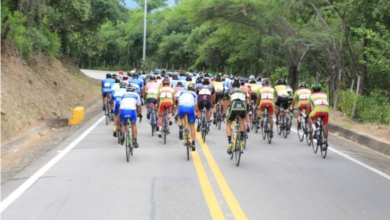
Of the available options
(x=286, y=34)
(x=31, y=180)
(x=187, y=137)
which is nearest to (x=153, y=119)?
(x=187, y=137)

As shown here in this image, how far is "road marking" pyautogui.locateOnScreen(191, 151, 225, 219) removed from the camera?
6.50m

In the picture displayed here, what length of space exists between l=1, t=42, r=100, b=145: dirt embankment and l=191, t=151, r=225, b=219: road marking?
20.7 ft

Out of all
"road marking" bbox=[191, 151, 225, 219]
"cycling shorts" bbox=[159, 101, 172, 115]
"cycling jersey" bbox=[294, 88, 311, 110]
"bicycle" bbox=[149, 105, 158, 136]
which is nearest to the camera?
"road marking" bbox=[191, 151, 225, 219]

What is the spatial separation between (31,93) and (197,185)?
1355 cm

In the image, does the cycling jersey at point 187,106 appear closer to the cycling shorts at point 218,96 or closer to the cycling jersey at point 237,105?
the cycling jersey at point 237,105

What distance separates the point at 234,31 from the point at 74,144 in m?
19.8

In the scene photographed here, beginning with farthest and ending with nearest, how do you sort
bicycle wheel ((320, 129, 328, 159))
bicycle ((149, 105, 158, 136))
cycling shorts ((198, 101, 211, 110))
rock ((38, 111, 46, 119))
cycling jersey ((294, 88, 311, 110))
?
rock ((38, 111, 46, 119)) < bicycle ((149, 105, 158, 136)) < cycling jersey ((294, 88, 311, 110)) < cycling shorts ((198, 101, 211, 110)) < bicycle wheel ((320, 129, 328, 159))

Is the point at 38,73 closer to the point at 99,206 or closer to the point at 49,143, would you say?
the point at 49,143

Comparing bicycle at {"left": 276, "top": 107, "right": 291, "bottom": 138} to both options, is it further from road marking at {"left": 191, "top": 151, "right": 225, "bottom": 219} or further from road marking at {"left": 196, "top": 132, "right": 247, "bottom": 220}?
road marking at {"left": 191, "top": 151, "right": 225, "bottom": 219}

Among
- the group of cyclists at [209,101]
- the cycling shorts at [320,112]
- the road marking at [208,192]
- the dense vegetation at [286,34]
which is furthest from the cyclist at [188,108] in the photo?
the dense vegetation at [286,34]

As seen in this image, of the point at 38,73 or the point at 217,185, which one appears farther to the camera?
the point at 38,73

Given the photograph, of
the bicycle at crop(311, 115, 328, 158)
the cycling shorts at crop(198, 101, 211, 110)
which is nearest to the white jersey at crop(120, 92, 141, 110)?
the cycling shorts at crop(198, 101, 211, 110)

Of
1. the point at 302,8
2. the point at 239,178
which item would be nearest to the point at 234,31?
the point at 302,8

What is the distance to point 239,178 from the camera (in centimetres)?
873
